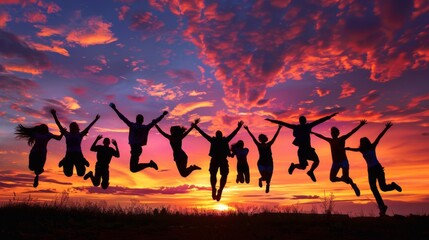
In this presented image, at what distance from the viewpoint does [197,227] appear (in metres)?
12.2

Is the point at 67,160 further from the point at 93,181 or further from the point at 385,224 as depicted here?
the point at 385,224

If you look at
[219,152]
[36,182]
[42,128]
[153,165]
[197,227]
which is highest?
[42,128]

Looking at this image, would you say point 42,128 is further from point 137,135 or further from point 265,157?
point 265,157

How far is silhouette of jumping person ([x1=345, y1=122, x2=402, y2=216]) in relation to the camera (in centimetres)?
1398

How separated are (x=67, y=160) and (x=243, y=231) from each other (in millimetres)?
7610

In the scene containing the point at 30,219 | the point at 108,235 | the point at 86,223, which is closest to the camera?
the point at 108,235

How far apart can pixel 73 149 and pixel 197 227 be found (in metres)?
5.97

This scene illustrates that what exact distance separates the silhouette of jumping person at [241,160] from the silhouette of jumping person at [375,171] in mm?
4755

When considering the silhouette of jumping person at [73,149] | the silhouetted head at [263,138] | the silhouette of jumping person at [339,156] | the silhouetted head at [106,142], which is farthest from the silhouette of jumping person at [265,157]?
the silhouette of jumping person at [73,149]

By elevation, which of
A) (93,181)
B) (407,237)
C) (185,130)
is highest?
(185,130)

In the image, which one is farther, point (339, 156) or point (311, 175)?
point (311, 175)

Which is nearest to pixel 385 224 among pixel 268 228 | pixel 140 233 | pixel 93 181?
pixel 268 228

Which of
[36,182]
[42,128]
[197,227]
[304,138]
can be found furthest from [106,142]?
[304,138]

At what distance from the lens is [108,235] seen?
35.0 feet
